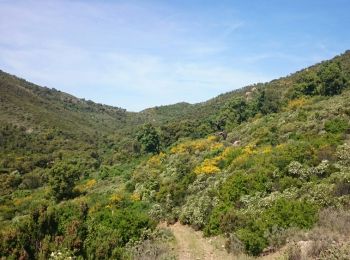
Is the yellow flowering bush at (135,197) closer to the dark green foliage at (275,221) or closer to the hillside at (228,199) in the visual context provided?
the hillside at (228,199)

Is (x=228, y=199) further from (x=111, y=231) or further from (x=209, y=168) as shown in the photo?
(x=209, y=168)

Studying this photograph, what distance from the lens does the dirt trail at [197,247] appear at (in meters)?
13.2

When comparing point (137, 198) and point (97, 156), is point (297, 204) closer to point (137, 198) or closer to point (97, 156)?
point (137, 198)

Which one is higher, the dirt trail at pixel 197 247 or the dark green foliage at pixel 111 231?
the dark green foliage at pixel 111 231

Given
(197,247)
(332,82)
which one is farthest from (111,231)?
(332,82)

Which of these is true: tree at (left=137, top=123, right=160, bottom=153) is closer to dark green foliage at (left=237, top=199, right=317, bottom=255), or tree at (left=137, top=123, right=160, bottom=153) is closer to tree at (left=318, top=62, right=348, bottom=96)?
tree at (left=318, top=62, right=348, bottom=96)

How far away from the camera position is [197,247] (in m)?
14.9

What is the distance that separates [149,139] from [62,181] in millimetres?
18108

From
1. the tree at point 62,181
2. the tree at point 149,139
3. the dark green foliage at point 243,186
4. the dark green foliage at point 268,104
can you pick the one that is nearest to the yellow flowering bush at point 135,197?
the dark green foliage at point 243,186

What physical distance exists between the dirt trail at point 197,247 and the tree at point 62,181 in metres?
22.0

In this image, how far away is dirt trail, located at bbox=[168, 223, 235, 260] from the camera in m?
13.2

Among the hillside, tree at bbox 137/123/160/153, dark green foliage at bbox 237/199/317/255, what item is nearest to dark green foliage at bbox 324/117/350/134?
the hillside

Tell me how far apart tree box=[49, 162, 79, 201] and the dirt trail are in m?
22.0

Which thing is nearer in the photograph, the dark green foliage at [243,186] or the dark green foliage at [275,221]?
the dark green foliage at [275,221]
